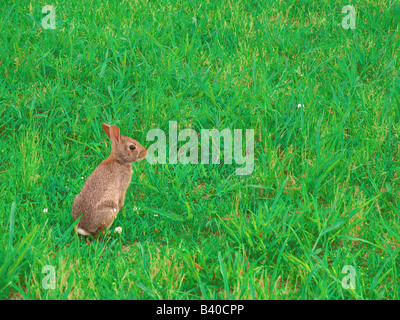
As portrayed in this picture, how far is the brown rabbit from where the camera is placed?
3.68 metres

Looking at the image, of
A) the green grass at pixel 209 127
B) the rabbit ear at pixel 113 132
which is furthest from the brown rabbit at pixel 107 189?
the green grass at pixel 209 127

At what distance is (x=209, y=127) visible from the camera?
4.88 m

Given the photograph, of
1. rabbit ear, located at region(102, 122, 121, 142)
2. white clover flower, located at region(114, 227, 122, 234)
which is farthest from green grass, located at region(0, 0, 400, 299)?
rabbit ear, located at region(102, 122, 121, 142)

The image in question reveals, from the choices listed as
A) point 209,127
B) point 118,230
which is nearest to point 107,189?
point 118,230

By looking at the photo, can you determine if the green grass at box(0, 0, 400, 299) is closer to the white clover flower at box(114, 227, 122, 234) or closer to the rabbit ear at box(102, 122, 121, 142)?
the white clover flower at box(114, 227, 122, 234)

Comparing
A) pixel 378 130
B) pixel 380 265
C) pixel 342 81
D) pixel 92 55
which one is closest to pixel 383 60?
pixel 342 81

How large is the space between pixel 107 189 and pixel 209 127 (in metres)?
1.47

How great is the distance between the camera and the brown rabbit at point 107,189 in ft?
12.1

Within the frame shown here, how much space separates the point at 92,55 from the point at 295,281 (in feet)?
11.1

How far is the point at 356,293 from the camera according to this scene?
3203 mm

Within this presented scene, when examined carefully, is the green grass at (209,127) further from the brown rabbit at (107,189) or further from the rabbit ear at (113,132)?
the rabbit ear at (113,132)

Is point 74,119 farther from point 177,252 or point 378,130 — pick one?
Answer: point 378,130

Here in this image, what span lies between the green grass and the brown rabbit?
15 centimetres

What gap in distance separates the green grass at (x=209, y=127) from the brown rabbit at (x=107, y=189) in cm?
15
